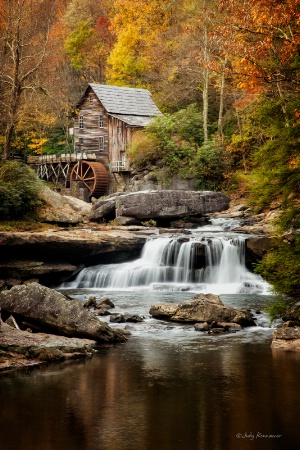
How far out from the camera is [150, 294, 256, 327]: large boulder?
51.5 feet

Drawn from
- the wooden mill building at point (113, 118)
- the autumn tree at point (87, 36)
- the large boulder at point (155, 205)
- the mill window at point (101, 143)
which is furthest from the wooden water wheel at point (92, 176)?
the autumn tree at point (87, 36)

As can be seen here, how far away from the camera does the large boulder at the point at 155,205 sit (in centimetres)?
2992

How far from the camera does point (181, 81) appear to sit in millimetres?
43969

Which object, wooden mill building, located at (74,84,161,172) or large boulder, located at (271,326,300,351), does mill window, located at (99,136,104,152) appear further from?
large boulder, located at (271,326,300,351)

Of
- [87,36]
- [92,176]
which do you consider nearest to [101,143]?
[92,176]

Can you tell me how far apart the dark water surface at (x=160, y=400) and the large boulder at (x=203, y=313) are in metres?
1.74

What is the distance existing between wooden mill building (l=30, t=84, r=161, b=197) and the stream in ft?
91.6

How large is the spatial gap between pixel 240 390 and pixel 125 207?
65.6 ft

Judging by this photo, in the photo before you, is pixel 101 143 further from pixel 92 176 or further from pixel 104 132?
pixel 92 176

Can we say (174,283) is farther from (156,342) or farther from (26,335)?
(26,335)

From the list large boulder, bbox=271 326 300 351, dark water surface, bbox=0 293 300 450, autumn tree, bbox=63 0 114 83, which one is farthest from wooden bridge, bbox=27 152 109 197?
large boulder, bbox=271 326 300 351

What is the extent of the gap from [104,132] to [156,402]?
38256mm

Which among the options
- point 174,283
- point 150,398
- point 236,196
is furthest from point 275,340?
point 236,196

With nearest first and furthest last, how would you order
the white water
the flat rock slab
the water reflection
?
the water reflection < the flat rock slab < the white water
